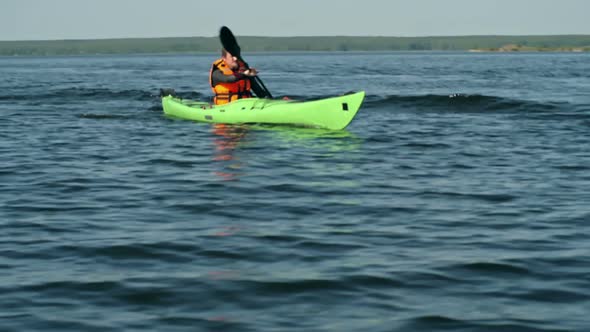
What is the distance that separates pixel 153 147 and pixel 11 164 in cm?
280

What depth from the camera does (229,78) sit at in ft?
57.7

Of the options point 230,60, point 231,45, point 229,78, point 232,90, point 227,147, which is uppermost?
point 231,45

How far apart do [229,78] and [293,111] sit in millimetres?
1843

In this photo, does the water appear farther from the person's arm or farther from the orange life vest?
the orange life vest

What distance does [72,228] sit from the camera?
8312 millimetres

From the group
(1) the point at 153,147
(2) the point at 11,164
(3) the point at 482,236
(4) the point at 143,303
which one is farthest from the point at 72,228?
(1) the point at 153,147

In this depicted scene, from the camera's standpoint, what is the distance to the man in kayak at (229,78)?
17.6m

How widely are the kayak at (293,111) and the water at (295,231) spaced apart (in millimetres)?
273

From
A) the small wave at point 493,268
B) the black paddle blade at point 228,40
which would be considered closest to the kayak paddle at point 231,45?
the black paddle blade at point 228,40

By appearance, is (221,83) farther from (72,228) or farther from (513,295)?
(513,295)

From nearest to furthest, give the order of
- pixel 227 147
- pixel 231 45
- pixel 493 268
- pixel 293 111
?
1. pixel 493 268
2. pixel 227 147
3. pixel 293 111
4. pixel 231 45

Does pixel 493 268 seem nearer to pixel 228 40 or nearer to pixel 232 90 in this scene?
pixel 232 90

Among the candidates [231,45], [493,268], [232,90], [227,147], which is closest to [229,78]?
[232,90]

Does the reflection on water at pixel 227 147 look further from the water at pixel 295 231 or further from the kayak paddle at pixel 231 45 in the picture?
the kayak paddle at pixel 231 45
